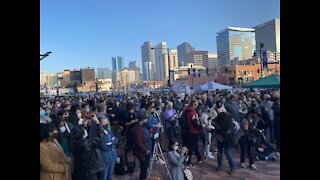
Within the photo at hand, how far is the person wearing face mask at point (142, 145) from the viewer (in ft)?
11.5

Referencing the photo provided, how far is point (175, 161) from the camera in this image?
11.2 ft

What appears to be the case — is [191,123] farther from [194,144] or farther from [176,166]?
[176,166]

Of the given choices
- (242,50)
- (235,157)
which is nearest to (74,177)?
(235,157)

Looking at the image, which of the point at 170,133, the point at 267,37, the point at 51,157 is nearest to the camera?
the point at 51,157

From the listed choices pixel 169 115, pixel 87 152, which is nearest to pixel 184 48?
pixel 169 115

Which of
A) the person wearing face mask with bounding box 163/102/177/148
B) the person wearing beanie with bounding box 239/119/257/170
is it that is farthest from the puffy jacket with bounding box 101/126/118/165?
the person wearing beanie with bounding box 239/119/257/170

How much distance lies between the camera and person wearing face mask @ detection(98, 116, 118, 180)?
130 inches

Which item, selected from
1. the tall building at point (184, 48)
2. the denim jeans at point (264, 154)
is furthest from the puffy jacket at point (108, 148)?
the denim jeans at point (264, 154)

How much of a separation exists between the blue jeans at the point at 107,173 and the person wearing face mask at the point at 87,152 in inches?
3.2

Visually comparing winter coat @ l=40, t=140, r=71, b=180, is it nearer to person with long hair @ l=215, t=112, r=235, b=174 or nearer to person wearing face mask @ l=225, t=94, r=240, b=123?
person with long hair @ l=215, t=112, r=235, b=174

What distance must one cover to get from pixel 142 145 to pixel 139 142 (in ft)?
0.19

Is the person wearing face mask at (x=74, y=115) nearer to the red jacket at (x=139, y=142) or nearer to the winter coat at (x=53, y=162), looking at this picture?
the winter coat at (x=53, y=162)
